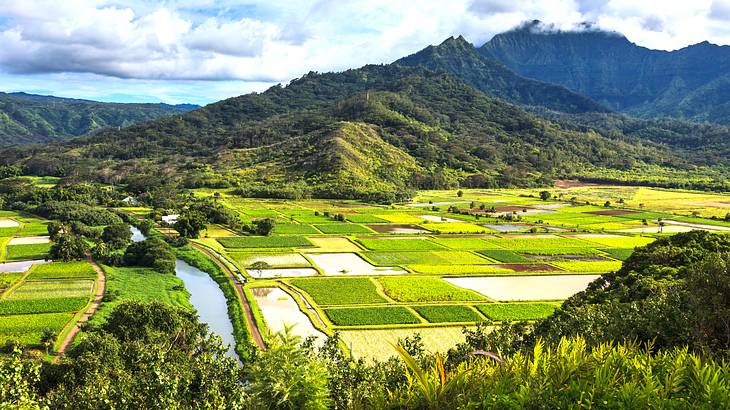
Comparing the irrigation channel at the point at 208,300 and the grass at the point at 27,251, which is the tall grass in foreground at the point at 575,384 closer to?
the irrigation channel at the point at 208,300

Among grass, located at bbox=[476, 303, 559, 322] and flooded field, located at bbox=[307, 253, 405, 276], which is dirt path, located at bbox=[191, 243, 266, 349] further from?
grass, located at bbox=[476, 303, 559, 322]

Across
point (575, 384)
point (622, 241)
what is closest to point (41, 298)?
point (575, 384)

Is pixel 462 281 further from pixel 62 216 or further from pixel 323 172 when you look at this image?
pixel 323 172

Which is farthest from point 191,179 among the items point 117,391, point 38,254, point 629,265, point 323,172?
point 117,391

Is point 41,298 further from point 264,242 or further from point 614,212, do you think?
point 614,212

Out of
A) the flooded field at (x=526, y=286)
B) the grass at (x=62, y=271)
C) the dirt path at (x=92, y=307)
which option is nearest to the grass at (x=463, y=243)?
the flooded field at (x=526, y=286)

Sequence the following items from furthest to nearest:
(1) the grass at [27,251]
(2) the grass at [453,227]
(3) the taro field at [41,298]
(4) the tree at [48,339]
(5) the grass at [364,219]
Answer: (5) the grass at [364,219], (2) the grass at [453,227], (1) the grass at [27,251], (3) the taro field at [41,298], (4) the tree at [48,339]
